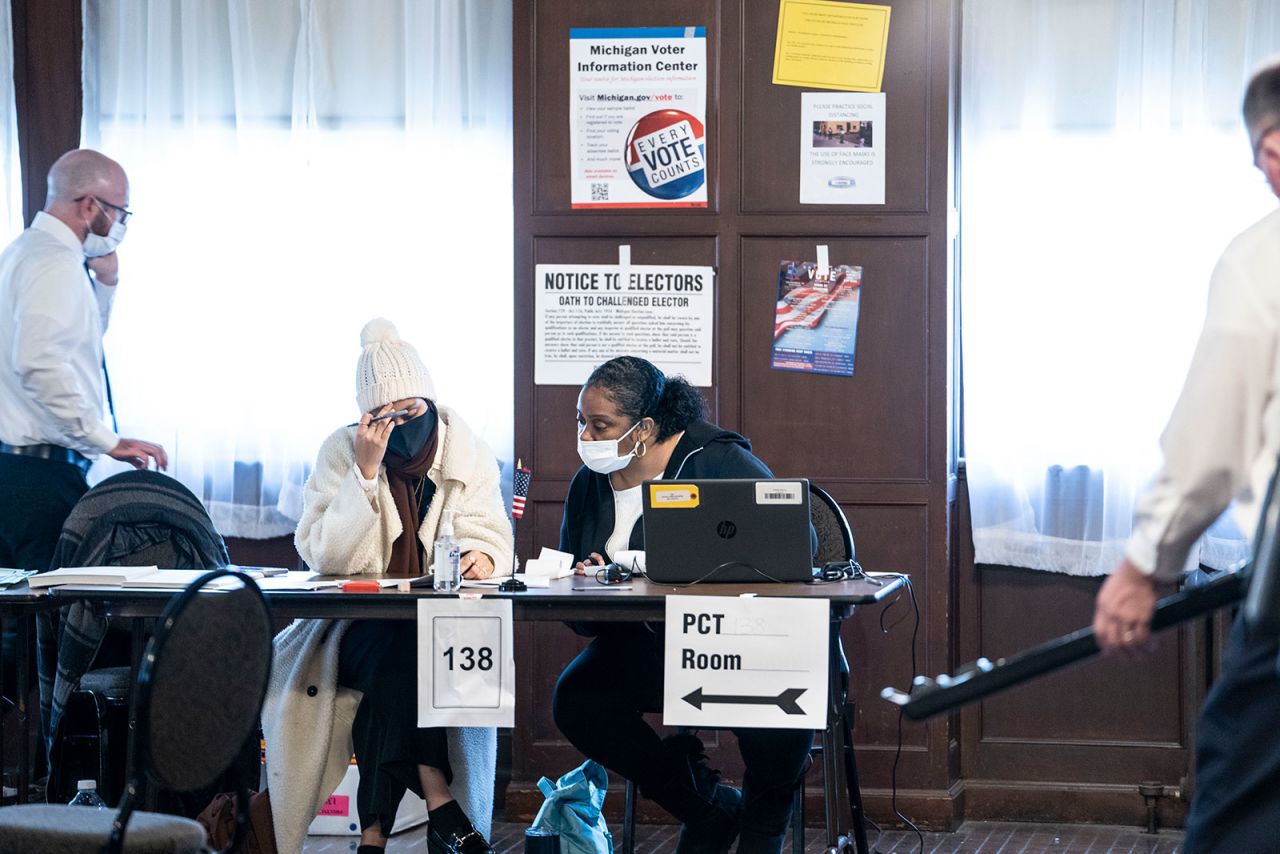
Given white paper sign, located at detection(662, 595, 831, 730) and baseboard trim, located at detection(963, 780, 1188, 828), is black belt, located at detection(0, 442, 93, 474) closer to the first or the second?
white paper sign, located at detection(662, 595, 831, 730)

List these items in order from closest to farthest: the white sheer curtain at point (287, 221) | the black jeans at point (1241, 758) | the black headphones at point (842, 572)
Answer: the black jeans at point (1241, 758) → the black headphones at point (842, 572) → the white sheer curtain at point (287, 221)

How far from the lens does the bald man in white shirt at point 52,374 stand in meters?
4.02

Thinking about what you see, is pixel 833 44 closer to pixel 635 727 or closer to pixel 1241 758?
pixel 635 727

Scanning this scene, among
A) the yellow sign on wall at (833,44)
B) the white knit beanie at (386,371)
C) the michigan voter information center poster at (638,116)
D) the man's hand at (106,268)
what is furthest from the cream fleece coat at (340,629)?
the yellow sign on wall at (833,44)

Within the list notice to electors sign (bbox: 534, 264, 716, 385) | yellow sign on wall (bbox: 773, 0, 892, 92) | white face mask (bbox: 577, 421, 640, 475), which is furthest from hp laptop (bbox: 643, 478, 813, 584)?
yellow sign on wall (bbox: 773, 0, 892, 92)

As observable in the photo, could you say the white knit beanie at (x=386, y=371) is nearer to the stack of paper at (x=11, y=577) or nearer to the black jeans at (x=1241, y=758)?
the stack of paper at (x=11, y=577)

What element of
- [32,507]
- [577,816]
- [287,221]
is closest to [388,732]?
[577,816]

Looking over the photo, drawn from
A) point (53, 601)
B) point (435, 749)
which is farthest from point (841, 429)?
point (53, 601)

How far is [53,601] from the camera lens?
3131 mm

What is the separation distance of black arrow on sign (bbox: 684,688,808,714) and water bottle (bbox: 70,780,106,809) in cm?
144

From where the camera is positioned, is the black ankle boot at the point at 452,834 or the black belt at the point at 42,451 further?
the black belt at the point at 42,451

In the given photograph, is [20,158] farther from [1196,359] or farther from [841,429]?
[1196,359]

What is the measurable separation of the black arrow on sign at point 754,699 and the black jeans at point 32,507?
75.7 inches

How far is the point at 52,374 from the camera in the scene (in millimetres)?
4062
